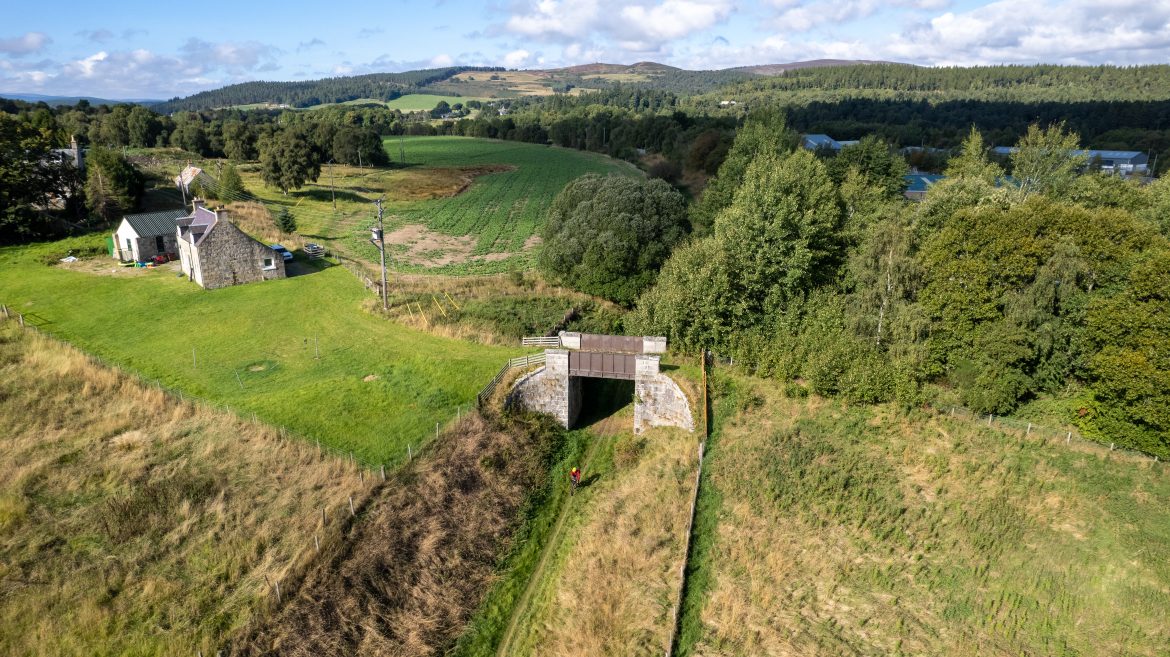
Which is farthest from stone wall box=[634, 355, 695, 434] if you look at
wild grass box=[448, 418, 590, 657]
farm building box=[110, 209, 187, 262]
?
farm building box=[110, 209, 187, 262]

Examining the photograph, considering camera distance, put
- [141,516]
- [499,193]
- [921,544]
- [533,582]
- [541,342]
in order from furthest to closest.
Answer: [499,193], [541,342], [533,582], [921,544], [141,516]

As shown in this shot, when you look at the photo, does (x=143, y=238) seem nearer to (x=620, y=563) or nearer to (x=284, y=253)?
(x=284, y=253)

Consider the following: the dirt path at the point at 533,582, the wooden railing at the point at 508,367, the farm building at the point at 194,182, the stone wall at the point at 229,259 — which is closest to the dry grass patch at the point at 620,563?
the dirt path at the point at 533,582

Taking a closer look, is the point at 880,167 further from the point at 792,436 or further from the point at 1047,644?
the point at 1047,644

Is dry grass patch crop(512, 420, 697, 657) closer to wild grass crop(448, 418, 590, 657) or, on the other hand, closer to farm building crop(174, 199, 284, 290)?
wild grass crop(448, 418, 590, 657)

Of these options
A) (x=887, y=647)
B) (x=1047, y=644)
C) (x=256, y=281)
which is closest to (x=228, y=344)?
(x=256, y=281)

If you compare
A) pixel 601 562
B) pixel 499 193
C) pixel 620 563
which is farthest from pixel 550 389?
pixel 499 193

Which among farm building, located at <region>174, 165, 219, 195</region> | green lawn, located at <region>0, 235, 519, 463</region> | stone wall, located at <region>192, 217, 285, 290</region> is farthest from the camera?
farm building, located at <region>174, 165, 219, 195</region>
